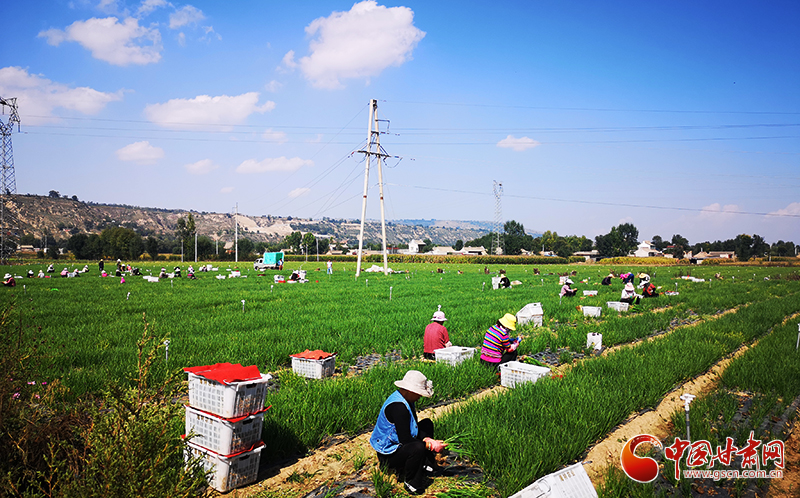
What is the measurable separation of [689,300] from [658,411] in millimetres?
17280

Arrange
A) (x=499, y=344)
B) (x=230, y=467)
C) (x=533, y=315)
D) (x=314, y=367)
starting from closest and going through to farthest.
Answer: (x=230, y=467), (x=314, y=367), (x=499, y=344), (x=533, y=315)

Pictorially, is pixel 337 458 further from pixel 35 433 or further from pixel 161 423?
pixel 35 433

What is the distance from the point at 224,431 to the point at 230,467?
43cm

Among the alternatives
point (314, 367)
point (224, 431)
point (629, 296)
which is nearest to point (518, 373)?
point (314, 367)


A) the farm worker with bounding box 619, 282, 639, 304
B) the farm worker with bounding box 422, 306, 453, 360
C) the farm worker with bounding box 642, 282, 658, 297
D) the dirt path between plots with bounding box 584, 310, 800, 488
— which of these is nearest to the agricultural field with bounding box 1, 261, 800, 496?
the dirt path between plots with bounding box 584, 310, 800, 488

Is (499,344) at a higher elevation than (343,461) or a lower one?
higher

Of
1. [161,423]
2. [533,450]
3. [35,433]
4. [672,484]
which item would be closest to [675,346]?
[672,484]

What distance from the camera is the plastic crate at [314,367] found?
812 centimetres

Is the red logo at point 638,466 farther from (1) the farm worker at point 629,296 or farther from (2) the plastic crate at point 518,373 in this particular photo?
(1) the farm worker at point 629,296

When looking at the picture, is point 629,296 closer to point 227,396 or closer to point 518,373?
point 518,373

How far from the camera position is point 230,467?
14.3ft

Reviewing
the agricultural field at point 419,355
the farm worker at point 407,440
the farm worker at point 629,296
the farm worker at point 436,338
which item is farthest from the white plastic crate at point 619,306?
the farm worker at point 407,440

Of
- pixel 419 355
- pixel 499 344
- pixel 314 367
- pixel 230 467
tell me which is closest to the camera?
pixel 230 467

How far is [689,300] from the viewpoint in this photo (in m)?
21.0
